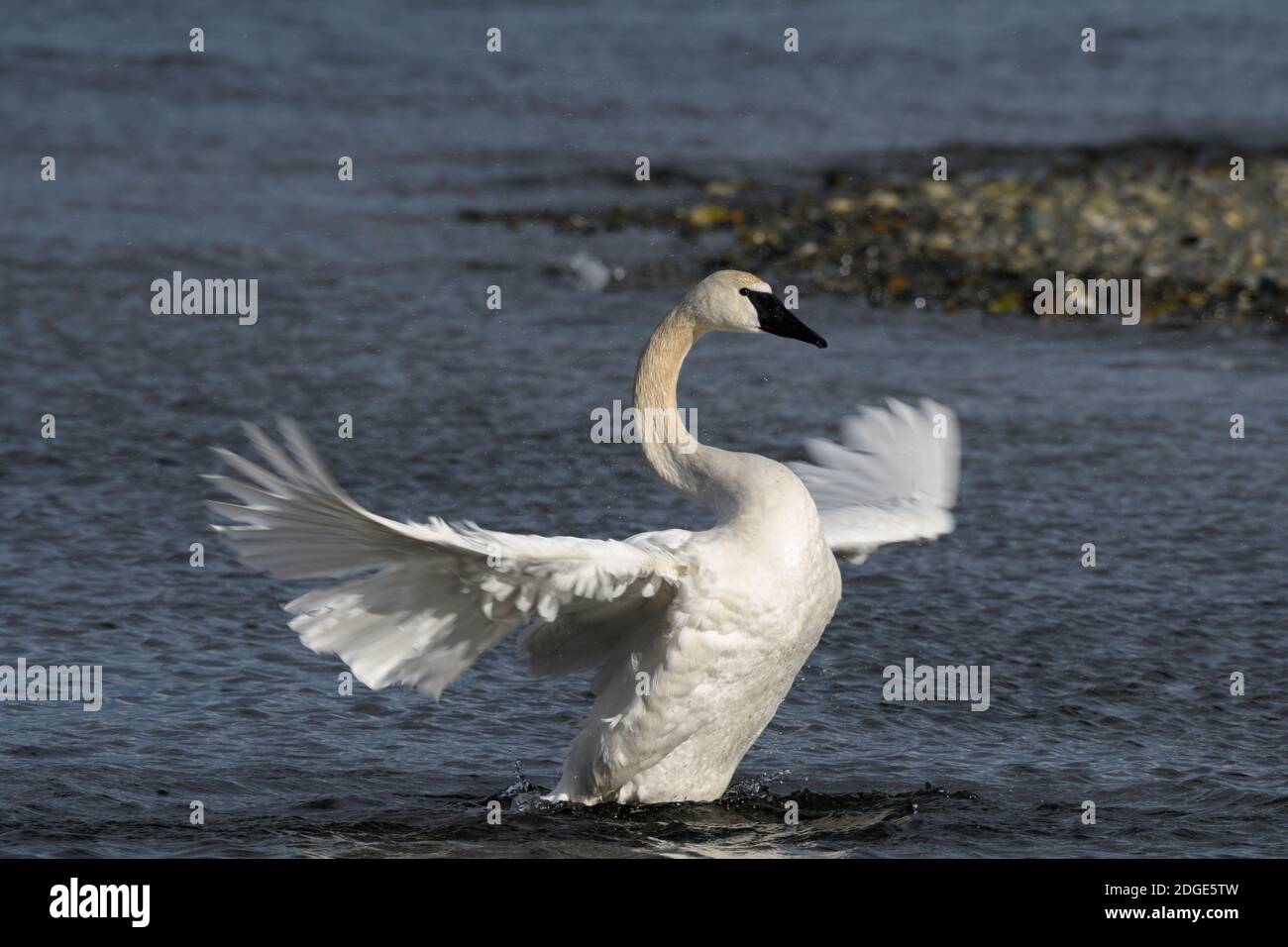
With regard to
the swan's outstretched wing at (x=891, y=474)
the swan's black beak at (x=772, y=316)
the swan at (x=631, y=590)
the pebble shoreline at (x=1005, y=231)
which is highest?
the pebble shoreline at (x=1005, y=231)

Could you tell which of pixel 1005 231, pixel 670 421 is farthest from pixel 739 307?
pixel 1005 231

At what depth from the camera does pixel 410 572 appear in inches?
249

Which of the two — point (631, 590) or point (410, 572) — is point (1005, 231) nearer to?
point (631, 590)

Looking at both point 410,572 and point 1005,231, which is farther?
point 1005,231

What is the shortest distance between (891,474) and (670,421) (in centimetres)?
166

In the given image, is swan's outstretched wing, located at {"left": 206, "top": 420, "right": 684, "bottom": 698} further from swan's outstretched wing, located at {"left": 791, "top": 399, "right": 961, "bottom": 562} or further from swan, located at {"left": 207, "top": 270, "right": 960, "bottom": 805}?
swan's outstretched wing, located at {"left": 791, "top": 399, "right": 961, "bottom": 562}

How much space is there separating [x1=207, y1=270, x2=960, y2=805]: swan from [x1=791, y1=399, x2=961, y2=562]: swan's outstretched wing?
10.9 inches

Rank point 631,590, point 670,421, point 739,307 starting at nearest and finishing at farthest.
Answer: point 631,590, point 670,421, point 739,307

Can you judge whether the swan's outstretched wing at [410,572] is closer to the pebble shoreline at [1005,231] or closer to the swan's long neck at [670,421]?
the swan's long neck at [670,421]

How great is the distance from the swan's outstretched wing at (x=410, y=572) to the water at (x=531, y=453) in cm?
79

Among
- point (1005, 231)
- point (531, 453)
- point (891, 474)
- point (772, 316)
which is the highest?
point (1005, 231)

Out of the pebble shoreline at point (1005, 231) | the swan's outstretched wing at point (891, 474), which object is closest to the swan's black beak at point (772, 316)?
the swan's outstretched wing at point (891, 474)

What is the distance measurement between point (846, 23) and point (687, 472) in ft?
76.9

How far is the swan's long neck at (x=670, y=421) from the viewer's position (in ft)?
22.8
